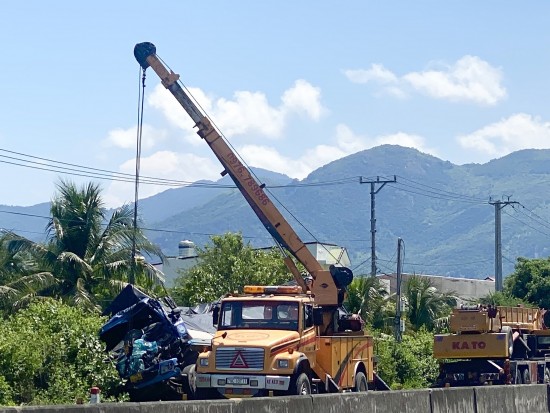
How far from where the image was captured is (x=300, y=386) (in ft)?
Answer: 70.0

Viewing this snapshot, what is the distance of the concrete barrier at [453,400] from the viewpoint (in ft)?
50.7

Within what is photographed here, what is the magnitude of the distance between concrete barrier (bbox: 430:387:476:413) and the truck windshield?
21.3 ft

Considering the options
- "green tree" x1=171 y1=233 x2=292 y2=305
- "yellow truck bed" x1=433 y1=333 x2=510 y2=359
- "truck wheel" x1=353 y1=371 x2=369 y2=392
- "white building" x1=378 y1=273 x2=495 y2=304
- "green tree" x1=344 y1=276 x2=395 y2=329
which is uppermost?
"white building" x1=378 y1=273 x2=495 y2=304

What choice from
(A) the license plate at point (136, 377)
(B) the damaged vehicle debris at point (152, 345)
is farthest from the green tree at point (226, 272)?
(A) the license plate at point (136, 377)

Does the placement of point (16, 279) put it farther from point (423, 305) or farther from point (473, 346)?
point (423, 305)

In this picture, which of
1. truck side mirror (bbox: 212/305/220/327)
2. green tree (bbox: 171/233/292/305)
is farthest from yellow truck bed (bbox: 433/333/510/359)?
green tree (bbox: 171/233/292/305)

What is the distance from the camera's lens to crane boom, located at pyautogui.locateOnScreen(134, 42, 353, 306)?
32562mm

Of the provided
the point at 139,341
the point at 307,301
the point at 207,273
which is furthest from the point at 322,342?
the point at 207,273

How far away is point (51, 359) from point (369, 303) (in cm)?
2788

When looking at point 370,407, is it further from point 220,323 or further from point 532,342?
point 532,342

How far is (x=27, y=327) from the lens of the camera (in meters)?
22.7

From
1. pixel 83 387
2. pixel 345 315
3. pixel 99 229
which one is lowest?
pixel 83 387

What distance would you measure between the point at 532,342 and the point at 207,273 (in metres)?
18.1

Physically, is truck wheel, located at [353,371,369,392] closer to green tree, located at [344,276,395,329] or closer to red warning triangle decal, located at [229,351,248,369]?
red warning triangle decal, located at [229,351,248,369]
